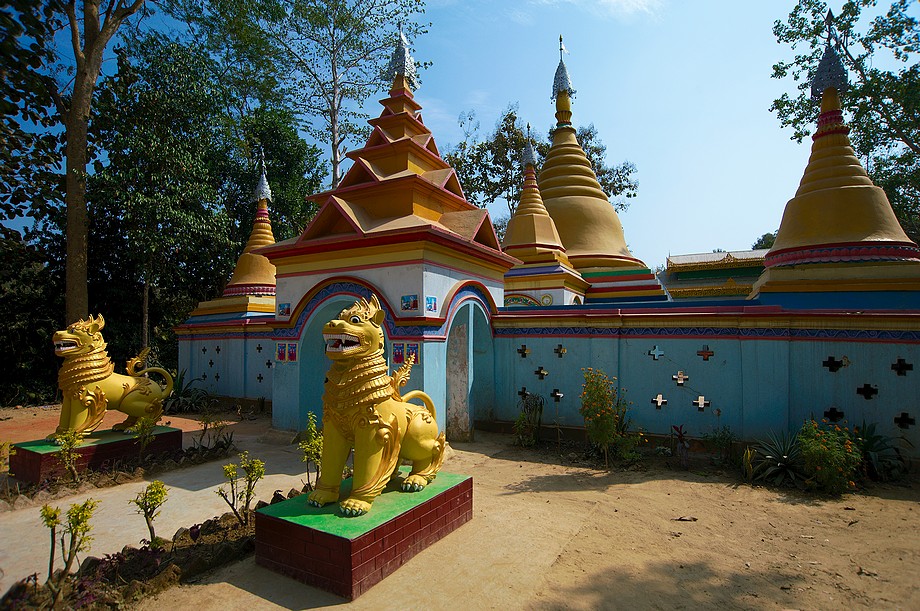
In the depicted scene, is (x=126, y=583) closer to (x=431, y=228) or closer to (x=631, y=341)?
(x=431, y=228)

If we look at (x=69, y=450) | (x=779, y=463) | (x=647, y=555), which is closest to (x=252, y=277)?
(x=69, y=450)

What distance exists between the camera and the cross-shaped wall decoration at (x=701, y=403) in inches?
338

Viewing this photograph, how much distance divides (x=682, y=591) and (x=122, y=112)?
65.6ft

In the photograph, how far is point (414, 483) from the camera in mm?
5199

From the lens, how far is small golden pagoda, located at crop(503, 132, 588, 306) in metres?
13.6

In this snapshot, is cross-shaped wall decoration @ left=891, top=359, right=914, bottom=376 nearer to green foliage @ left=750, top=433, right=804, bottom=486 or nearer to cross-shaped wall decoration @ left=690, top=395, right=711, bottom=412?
green foliage @ left=750, top=433, right=804, bottom=486

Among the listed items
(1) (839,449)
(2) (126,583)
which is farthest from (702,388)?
(2) (126,583)

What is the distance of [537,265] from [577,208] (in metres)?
4.13

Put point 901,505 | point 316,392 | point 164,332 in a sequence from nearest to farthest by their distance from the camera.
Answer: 1. point 901,505
2. point 316,392
3. point 164,332

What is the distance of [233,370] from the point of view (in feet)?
47.4

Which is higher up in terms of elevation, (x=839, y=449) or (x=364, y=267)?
(x=364, y=267)

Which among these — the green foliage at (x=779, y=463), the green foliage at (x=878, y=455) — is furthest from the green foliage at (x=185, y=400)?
the green foliage at (x=878, y=455)

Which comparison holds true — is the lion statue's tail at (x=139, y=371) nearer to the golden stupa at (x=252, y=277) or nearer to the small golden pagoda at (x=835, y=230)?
the golden stupa at (x=252, y=277)

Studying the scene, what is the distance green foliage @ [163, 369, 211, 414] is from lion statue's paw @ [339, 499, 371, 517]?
1168 cm
